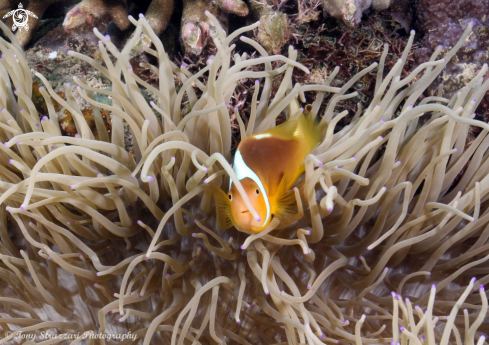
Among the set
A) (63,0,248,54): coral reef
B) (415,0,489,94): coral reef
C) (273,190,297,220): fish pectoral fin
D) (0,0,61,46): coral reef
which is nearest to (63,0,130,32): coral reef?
(63,0,248,54): coral reef

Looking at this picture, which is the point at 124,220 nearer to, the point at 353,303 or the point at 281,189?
the point at 281,189

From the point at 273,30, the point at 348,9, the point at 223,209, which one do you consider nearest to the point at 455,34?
the point at 348,9

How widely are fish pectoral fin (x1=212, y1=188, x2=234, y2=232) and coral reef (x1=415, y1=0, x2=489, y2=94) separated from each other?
1005 millimetres

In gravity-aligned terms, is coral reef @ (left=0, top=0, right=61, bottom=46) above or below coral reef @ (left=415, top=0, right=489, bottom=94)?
above

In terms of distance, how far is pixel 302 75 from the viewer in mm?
1414

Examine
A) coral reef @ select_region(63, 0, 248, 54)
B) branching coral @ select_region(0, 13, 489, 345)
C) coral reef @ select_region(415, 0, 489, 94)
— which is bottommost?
branching coral @ select_region(0, 13, 489, 345)

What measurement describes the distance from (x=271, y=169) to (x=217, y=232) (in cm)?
26

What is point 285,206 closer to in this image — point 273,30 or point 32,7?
point 273,30

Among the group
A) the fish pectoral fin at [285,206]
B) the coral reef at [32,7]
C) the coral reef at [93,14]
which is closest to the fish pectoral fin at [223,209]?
the fish pectoral fin at [285,206]

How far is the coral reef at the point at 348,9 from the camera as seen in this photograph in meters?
1.34

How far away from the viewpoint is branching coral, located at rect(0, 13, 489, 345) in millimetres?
979

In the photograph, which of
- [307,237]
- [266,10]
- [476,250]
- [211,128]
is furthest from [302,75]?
[476,250]

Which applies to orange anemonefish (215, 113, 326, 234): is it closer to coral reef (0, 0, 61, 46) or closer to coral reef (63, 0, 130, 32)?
coral reef (63, 0, 130, 32)

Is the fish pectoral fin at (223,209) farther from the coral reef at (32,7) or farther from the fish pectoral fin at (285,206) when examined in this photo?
the coral reef at (32,7)
